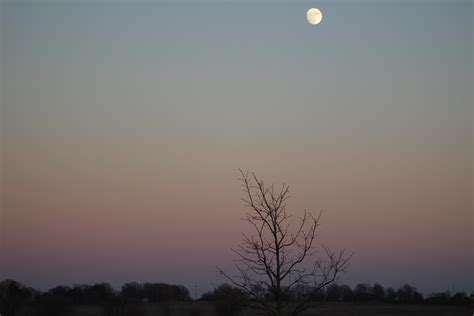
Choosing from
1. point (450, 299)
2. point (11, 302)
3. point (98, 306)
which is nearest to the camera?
point (11, 302)

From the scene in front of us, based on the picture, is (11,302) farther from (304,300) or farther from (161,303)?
(304,300)

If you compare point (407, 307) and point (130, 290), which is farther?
point (407, 307)

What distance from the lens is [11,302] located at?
58.4 m

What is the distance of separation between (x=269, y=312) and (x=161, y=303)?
2479 inches

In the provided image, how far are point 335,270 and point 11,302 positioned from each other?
2062 inches

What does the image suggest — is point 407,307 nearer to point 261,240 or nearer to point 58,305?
point 58,305

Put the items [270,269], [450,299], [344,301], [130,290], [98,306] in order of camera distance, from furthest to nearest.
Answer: [344,301] → [450,299] → [130,290] → [98,306] → [270,269]

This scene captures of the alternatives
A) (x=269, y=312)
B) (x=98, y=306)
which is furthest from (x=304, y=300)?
(x=98, y=306)

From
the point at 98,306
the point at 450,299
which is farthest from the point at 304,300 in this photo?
the point at 450,299

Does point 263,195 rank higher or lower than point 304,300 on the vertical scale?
higher

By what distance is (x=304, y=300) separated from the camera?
12016 mm

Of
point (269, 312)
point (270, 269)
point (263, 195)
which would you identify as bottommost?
point (269, 312)

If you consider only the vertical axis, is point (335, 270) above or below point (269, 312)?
above

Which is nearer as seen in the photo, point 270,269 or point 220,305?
point 270,269
